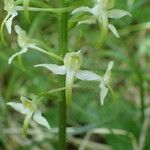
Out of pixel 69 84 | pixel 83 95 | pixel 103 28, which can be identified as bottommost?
pixel 83 95

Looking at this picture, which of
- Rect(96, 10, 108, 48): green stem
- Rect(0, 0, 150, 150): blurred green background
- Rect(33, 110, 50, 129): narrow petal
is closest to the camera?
Rect(96, 10, 108, 48): green stem

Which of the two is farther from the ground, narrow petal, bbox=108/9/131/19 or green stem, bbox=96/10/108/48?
narrow petal, bbox=108/9/131/19

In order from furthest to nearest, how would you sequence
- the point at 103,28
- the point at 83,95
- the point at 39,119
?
the point at 83,95 → the point at 39,119 → the point at 103,28

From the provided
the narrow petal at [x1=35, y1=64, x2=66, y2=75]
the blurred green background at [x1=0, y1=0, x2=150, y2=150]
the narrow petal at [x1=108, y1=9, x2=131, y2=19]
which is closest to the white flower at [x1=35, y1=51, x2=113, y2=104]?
the narrow petal at [x1=35, y1=64, x2=66, y2=75]

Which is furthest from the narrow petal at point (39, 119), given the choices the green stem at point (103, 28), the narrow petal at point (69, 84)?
the green stem at point (103, 28)

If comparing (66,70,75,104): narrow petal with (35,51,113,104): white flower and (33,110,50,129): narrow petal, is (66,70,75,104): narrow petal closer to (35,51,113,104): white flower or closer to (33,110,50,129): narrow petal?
(35,51,113,104): white flower

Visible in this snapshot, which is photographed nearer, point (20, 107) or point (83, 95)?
point (20, 107)

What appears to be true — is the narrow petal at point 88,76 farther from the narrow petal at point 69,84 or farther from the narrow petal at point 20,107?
the narrow petal at point 20,107

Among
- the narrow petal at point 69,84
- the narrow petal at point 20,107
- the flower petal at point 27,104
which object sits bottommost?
the narrow petal at point 20,107

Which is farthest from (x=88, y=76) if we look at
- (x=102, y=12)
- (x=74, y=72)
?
(x=102, y=12)

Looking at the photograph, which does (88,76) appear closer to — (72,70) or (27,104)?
(72,70)

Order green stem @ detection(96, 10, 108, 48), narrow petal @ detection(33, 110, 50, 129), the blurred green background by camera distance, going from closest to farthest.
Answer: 1. green stem @ detection(96, 10, 108, 48)
2. narrow petal @ detection(33, 110, 50, 129)
3. the blurred green background

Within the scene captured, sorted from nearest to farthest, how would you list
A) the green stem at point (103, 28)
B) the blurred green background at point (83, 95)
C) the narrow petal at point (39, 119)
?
the green stem at point (103, 28)
the narrow petal at point (39, 119)
the blurred green background at point (83, 95)

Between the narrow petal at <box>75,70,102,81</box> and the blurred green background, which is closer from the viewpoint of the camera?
the narrow petal at <box>75,70,102,81</box>
